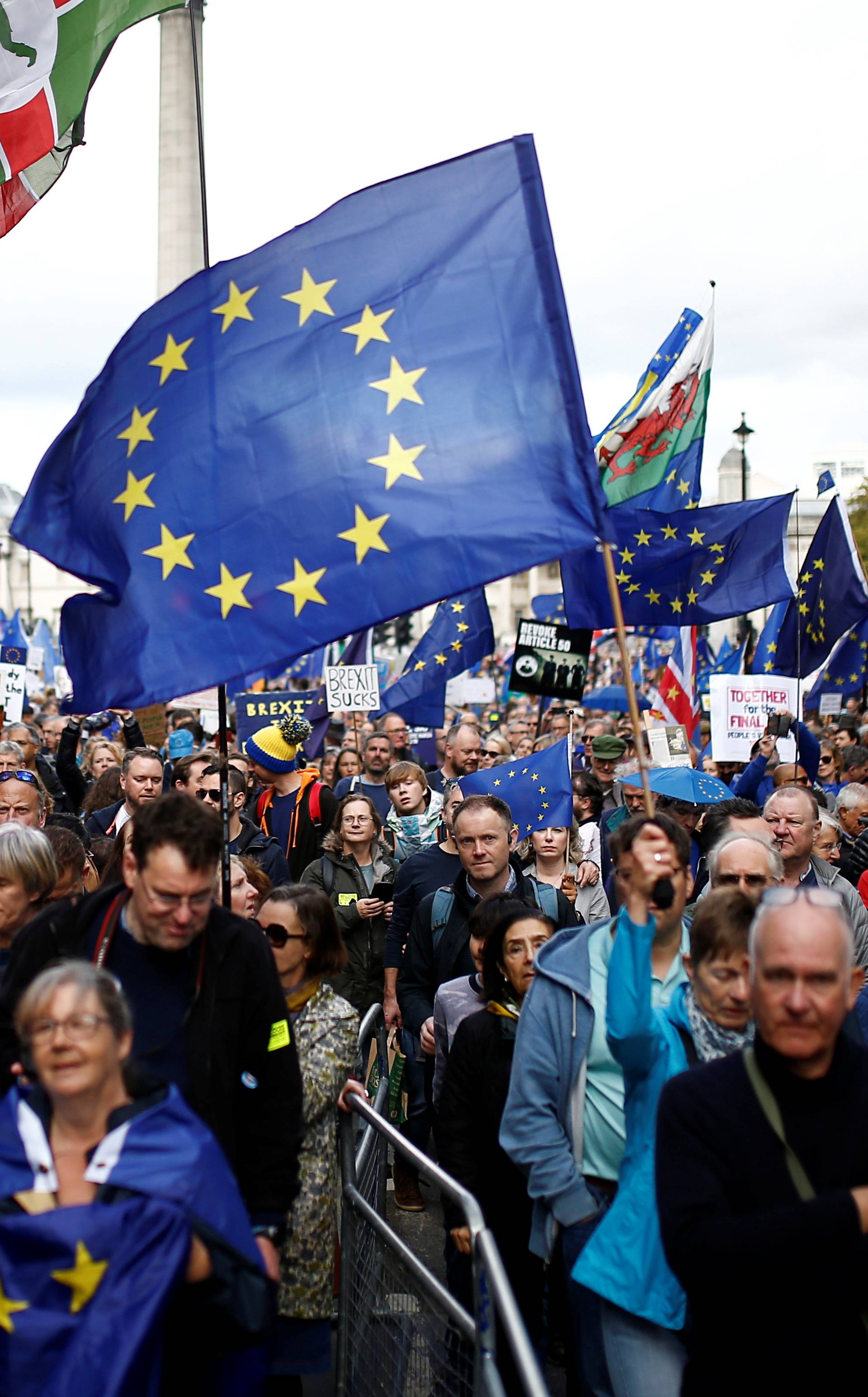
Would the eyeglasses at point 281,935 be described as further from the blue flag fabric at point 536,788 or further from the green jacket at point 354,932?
the blue flag fabric at point 536,788

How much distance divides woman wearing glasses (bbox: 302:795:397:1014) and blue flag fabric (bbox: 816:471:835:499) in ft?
20.2

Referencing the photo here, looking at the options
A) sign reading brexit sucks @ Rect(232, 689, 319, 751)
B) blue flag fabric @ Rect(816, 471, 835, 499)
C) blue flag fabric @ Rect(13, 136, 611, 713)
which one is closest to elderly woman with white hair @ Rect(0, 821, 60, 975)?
blue flag fabric @ Rect(13, 136, 611, 713)

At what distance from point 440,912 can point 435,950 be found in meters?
0.15

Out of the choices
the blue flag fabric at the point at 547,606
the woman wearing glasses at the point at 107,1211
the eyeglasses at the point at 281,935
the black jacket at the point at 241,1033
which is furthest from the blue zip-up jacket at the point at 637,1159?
the blue flag fabric at the point at 547,606

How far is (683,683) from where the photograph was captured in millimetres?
12797

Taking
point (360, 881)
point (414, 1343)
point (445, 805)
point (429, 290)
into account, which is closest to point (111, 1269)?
point (414, 1343)

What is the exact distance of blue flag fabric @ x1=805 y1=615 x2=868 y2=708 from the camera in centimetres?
1321

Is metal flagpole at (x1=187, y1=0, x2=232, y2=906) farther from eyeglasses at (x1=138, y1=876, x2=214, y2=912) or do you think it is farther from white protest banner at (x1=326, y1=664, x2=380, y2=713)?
white protest banner at (x1=326, y1=664, x2=380, y2=713)

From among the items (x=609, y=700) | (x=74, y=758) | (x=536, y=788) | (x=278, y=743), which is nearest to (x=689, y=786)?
(x=536, y=788)

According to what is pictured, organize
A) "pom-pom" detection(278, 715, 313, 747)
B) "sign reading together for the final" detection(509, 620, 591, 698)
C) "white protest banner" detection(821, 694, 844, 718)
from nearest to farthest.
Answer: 1. "pom-pom" detection(278, 715, 313, 747)
2. "sign reading together for the final" detection(509, 620, 591, 698)
3. "white protest banner" detection(821, 694, 844, 718)

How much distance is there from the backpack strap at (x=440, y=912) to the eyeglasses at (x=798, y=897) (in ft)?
9.72

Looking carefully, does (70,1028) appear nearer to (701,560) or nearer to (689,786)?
(689,786)

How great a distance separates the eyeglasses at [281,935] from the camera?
4234mm

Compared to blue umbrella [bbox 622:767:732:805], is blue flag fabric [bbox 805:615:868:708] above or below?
above
